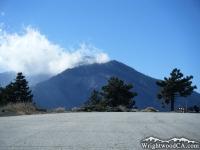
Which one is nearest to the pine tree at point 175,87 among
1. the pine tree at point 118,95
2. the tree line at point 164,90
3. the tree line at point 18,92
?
the tree line at point 164,90

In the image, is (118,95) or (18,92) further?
(18,92)

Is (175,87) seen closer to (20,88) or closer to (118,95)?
(118,95)

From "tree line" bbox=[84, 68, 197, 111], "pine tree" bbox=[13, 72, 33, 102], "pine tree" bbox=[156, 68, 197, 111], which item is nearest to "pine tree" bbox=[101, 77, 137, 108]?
"tree line" bbox=[84, 68, 197, 111]

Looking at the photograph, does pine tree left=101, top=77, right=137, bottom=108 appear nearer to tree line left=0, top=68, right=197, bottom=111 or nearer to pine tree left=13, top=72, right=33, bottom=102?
tree line left=0, top=68, right=197, bottom=111

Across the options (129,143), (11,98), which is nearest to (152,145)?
(129,143)

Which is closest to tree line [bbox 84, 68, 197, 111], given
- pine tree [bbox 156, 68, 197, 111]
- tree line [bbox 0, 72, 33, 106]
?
pine tree [bbox 156, 68, 197, 111]

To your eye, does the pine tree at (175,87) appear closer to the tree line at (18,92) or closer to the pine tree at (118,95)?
Answer: the pine tree at (118,95)

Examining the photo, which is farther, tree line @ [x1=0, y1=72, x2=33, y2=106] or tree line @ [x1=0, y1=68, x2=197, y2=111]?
tree line @ [x1=0, y1=72, x2=33, y2=106]

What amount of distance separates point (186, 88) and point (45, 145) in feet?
164

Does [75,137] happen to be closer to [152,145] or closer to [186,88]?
[152,145]

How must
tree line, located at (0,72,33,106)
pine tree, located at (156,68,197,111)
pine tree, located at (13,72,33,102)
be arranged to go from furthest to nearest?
pine tree, located at (13,72,33,102) → tree line, located at (0,72,33,106) → pine tree, located at (156,68,197,111)

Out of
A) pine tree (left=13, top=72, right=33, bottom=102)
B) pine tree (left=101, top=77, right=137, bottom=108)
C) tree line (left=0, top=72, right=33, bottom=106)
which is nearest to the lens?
pine tree (left=101, top=77, right=137, bottom=108)

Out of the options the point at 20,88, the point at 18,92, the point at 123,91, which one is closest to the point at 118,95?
the point at 123,91

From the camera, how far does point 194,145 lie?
6.42m
